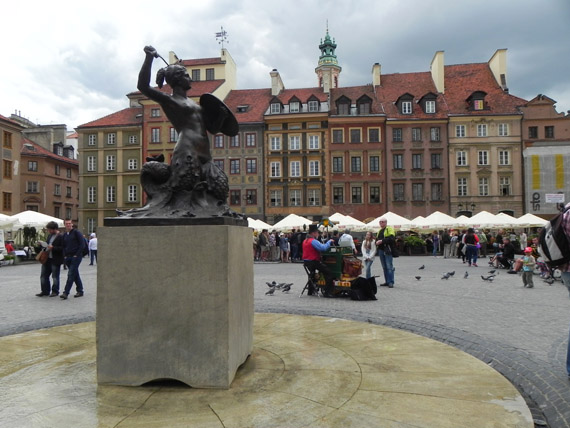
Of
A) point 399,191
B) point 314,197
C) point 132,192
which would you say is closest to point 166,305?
point 314,197

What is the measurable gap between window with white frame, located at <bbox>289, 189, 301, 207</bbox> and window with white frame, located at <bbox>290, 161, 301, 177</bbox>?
154cm

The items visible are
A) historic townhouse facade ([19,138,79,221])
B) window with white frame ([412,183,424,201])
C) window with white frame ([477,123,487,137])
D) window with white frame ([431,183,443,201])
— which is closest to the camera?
window with white frame ([477,123,487,137])

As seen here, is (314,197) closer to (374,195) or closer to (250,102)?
(374,195)

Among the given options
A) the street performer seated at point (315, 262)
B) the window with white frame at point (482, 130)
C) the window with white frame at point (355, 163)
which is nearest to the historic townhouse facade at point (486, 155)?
the window with white frame at point (482, 130)

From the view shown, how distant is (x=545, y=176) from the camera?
130ft

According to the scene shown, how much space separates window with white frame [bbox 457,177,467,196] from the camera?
136 feet

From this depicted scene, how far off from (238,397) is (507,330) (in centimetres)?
460

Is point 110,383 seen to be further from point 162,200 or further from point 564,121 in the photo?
point 564,121

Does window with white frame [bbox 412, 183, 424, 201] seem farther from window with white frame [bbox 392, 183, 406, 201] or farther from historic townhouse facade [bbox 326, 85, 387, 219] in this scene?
historic townhouse facade [bbox 326, 85, 387, 219]

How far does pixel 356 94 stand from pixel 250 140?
38.2 ft

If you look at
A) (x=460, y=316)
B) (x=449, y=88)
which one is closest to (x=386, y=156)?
(x=449, y=88)

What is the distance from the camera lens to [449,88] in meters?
44.6

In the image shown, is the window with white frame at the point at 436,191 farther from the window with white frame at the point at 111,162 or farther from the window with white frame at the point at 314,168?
the window with white frame at the point at 111,162

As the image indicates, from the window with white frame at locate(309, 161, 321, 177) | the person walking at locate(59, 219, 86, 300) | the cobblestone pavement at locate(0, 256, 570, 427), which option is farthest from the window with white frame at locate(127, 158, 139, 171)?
the person walking at locate(59, 219, 86, 300)
